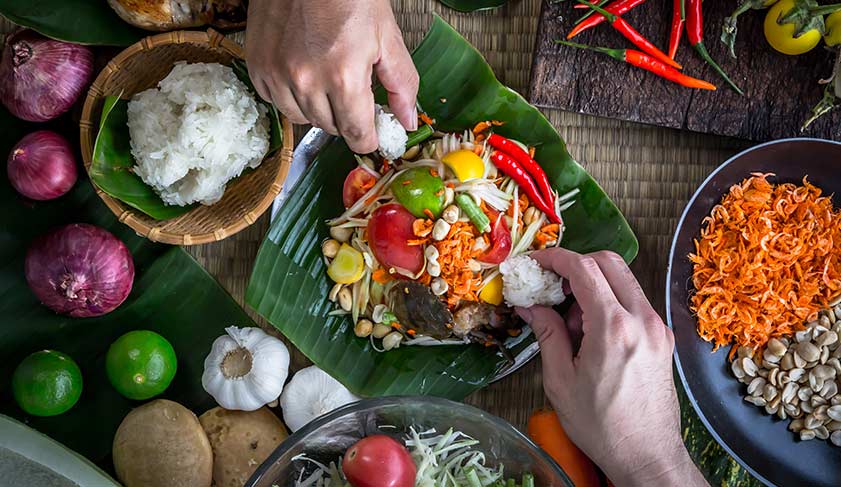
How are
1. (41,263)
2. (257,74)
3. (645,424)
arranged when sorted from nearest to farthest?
(257,74) < (645,424) < (41,263)

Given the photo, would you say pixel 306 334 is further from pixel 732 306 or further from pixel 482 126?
pixel 732 306

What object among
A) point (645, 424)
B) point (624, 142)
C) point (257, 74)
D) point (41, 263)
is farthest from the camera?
point (624, 142)

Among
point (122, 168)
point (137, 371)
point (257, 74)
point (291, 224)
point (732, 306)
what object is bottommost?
point (137, 371)

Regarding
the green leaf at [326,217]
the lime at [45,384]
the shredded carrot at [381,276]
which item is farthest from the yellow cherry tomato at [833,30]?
the lime at [45,384]

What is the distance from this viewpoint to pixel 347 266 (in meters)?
2.30

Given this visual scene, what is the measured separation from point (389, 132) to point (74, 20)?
3.02ft

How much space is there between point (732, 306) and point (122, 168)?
172 cm

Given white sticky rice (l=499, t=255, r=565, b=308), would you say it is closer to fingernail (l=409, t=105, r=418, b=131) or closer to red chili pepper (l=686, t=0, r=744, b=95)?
fingernail (l=409, t=105, r=418, b=131)

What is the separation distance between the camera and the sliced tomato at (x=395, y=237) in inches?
87.3

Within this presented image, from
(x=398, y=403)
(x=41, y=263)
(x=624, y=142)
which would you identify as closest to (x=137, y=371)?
(x=41, y=263)

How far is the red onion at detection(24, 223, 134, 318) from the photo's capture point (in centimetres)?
216

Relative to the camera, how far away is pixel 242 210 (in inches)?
87.6

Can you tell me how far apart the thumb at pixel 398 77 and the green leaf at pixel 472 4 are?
1.54 ft

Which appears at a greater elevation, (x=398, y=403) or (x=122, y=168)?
(x=122, y=168)
